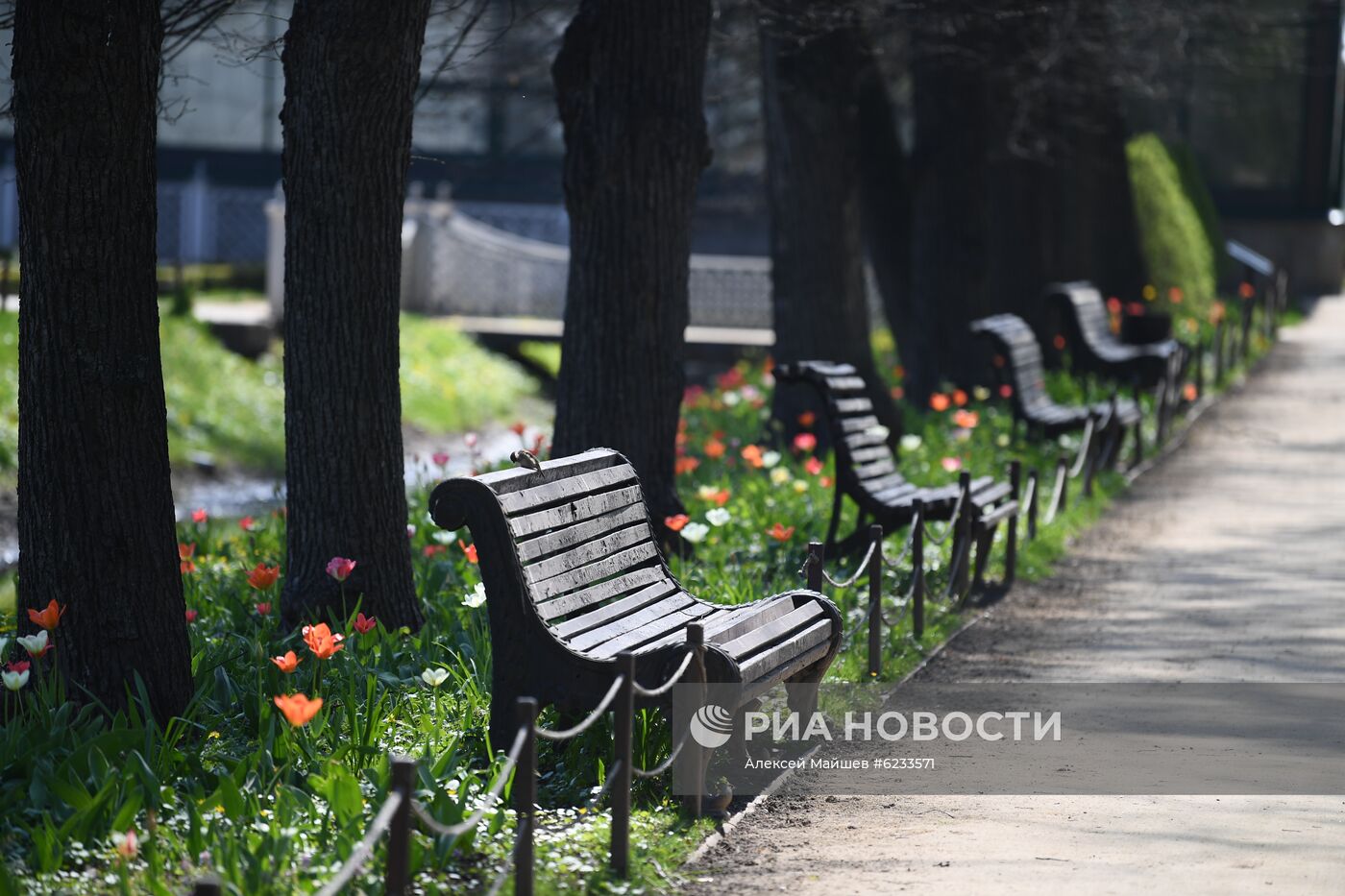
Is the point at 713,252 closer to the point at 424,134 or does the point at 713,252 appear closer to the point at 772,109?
the point at 424,134

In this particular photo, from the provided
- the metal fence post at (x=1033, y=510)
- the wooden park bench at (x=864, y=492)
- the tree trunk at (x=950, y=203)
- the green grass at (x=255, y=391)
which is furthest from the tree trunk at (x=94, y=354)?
the tree trunk at (x=950, y=203)

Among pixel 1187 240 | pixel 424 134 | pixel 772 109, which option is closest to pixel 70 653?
pixel 772 109

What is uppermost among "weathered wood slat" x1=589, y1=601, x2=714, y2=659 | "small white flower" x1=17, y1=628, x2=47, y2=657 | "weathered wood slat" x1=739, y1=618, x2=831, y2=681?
"small white flower" x1=17, y1=628, x2=47, y2=657

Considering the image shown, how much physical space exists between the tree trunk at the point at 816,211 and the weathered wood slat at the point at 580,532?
6495mm

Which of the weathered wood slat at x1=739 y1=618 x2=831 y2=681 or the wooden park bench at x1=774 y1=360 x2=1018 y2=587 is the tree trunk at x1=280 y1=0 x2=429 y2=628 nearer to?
the weathered wood slat at x1=739 y1=618 x2=831 y2=681

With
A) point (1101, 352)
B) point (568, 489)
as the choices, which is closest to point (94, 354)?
point (568, 489)

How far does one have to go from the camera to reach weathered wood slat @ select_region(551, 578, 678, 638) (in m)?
5.88

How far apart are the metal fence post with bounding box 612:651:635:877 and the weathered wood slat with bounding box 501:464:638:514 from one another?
0.85m

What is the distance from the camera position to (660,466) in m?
9.34

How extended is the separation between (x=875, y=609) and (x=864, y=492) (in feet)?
6.22

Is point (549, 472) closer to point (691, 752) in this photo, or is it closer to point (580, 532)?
point (580, 532)

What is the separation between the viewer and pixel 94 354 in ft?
19.0

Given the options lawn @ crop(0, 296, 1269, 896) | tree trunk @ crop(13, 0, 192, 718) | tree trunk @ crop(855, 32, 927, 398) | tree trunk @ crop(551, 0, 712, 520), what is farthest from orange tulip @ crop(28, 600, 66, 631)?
tree trunk @ crop(855, 32, 927, 398)

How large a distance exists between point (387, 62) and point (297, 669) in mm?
2356
